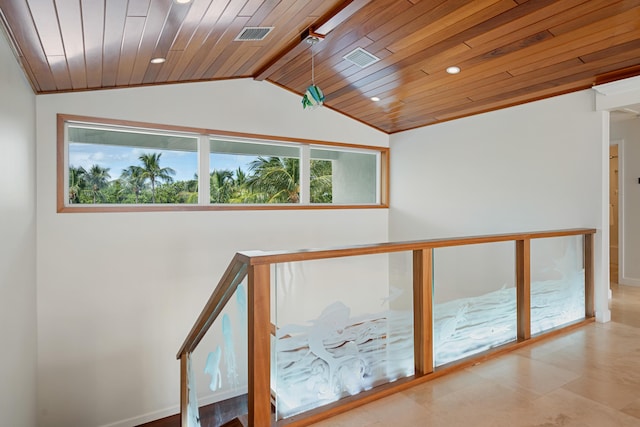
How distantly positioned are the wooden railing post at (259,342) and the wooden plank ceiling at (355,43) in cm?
177

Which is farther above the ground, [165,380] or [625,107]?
[625,107]

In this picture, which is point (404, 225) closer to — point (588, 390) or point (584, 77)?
point (584, 77)

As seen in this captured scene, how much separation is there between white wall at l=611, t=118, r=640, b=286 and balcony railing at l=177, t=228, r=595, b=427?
9.93ft

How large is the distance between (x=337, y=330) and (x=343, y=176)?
3.95 meters

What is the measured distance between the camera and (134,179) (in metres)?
4.17

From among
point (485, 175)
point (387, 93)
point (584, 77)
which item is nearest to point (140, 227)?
point (387, 93)

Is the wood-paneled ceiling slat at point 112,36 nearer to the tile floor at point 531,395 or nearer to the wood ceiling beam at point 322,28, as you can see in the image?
the wood ceiling beam at point 322,28

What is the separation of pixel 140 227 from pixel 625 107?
480cm

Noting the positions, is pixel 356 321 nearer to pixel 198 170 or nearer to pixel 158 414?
pixel 198 170

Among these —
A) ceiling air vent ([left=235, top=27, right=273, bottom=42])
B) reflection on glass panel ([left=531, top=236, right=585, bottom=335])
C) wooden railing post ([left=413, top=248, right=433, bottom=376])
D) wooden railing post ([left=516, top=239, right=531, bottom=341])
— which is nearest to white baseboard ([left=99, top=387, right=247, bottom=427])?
wooden railing post ([left=413, top=248, right=433, bottom=376])

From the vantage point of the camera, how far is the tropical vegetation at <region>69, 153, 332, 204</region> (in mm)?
3979

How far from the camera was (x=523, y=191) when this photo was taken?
411 centimetres

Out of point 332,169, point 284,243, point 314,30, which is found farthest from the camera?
point 332,169

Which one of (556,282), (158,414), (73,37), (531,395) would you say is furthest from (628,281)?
(73,37)
